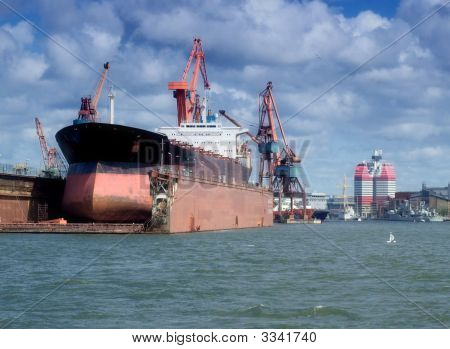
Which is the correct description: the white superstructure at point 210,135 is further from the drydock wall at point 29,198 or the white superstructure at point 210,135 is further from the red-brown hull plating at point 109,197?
the red-brown hull plating at point 109,197

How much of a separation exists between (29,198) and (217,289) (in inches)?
1219

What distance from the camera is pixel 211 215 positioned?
4934 cm

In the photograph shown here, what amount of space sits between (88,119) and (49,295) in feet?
163

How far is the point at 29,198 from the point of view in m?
46.8

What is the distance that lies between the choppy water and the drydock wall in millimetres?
14974

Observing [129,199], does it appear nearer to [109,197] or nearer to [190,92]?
[109,197]

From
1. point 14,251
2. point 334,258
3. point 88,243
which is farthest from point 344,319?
point 88,243

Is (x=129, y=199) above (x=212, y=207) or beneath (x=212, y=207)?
above

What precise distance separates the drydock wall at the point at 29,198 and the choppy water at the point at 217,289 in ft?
49.1

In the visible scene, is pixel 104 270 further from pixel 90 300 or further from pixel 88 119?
pixel 88 119

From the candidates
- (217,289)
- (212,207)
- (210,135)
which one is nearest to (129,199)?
(212,207)

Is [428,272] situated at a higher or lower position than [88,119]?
lower

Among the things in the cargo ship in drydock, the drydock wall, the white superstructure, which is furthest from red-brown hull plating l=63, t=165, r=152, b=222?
the white superstructure
